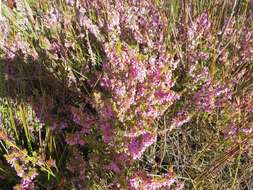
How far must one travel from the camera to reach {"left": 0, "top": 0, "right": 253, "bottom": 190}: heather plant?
4.79ft

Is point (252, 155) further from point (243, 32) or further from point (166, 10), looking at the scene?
point (166, 10)

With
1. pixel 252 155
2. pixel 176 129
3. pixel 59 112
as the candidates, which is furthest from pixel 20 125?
pixel 252 155

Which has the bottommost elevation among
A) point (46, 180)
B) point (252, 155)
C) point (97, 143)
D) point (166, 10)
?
point (252, 155)

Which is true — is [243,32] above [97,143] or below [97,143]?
above

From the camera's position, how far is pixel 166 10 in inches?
87.7

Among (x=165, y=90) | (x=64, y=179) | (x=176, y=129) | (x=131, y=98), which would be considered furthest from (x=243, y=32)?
(x=64, y=179)

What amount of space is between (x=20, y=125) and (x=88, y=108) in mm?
324

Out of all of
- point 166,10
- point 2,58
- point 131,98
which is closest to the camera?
point 131,98

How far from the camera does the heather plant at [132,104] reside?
1.46m

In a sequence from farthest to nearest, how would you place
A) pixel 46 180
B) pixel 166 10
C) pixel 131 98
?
pixel 166 10 < pixel 46 180 < pixel 131 98

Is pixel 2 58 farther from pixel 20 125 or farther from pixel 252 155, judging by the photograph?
pixel 252 155

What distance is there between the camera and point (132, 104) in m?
1.46

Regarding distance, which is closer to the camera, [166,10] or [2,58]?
[2,58]

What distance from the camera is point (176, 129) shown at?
1.87 m
